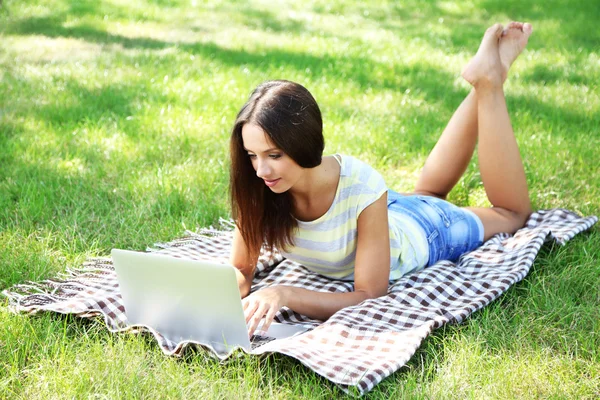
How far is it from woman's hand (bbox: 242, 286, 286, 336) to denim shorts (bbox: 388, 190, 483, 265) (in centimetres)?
93

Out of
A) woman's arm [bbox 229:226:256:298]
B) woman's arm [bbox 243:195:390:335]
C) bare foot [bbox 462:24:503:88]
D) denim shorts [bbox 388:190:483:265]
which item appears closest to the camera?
woman's arm [bbox 243:195:390:335]

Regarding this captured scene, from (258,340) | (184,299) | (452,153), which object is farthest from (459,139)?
(184,299)

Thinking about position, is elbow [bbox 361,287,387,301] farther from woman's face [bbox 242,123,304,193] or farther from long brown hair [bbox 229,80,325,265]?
woman's face [bbox 242,123,304,193]

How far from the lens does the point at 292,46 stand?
7.58 meters

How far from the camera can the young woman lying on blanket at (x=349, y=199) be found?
2730 millimetres

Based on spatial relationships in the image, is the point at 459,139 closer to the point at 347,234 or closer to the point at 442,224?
the point at 442,224

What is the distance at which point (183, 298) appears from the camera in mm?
2654

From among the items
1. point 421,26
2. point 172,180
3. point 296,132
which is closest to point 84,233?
point 172,180

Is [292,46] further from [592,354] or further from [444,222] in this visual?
[592,354]

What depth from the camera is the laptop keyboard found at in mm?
2837

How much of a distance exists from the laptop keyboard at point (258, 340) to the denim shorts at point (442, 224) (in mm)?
905

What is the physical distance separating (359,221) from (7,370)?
132 cm

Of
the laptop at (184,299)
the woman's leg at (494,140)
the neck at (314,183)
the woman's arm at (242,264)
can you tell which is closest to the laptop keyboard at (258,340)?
the laptop at (184,299)

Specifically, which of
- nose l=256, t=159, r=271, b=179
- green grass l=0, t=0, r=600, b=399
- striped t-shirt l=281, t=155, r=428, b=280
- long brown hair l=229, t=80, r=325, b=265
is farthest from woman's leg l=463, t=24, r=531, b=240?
nose l=256, t=159, r=271, b=179
